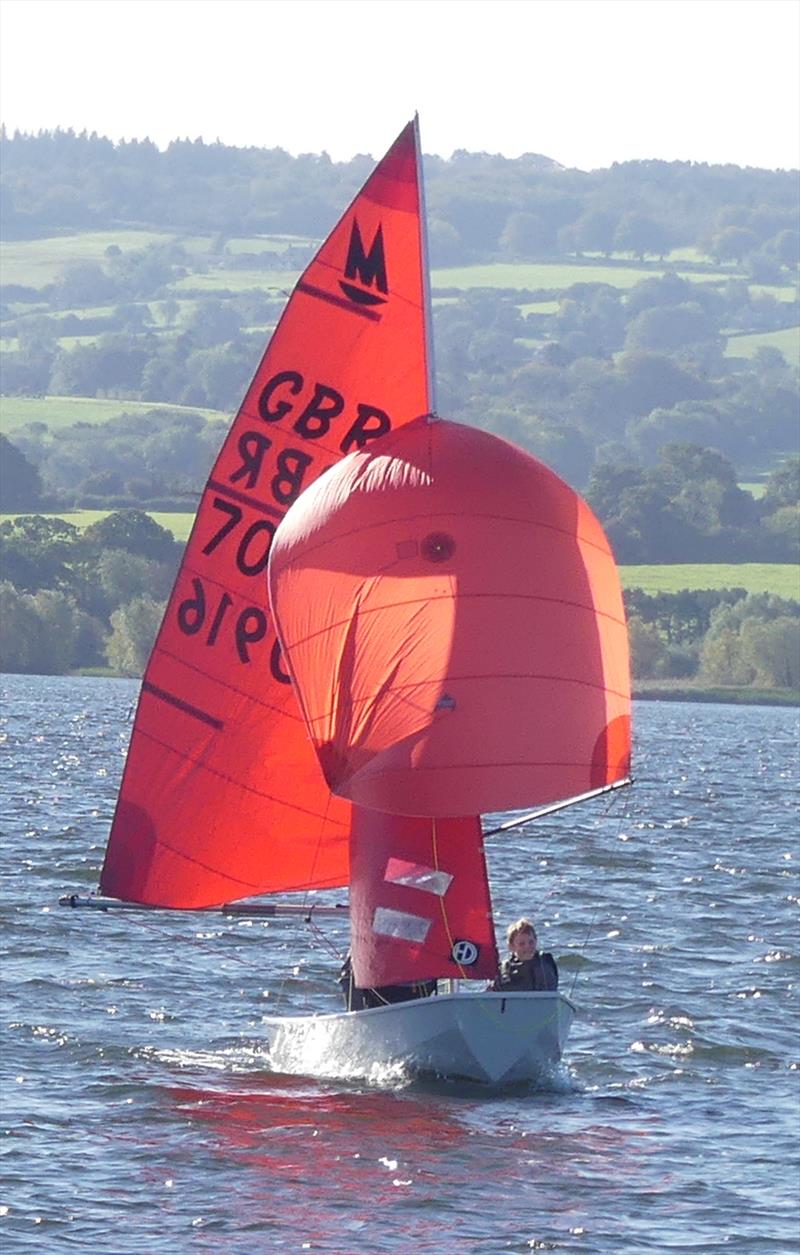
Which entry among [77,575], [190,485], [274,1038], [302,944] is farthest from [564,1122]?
[190,485]

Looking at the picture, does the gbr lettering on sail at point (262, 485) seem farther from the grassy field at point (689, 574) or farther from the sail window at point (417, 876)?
the grassy field at point (689, 574)

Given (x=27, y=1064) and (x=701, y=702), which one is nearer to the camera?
(x=27, y=1064)

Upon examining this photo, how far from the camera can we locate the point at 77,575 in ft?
440

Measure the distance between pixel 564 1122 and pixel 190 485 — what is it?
16526 cm

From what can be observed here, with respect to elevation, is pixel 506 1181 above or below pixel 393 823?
below

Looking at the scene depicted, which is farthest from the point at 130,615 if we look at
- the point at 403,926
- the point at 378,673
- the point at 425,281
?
the point at 378,673

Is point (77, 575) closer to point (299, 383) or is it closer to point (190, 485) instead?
point (190, 485)

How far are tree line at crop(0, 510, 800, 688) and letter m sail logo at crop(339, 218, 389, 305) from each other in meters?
99.8

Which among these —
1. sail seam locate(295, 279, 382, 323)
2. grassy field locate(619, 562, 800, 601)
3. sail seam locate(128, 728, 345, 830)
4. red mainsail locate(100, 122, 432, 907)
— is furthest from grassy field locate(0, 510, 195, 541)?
sail seam locate(295, 279, 382, 323)

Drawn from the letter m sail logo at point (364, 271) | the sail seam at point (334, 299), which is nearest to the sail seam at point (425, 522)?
the sail seam at point (334, 299)

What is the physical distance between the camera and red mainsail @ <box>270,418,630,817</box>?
21.8 metres

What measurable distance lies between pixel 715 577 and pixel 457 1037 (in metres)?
133

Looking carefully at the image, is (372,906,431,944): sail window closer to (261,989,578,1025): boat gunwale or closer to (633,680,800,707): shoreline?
(261,989,578,1025): boat gunwale

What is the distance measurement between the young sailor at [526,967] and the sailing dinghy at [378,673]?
12.8 inches
